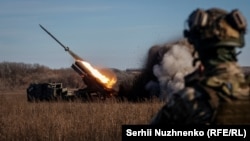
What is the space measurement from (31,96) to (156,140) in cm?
2829

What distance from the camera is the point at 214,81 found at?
385 cm

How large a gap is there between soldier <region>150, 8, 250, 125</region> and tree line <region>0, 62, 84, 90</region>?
53344mm

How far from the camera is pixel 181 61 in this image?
29.4m

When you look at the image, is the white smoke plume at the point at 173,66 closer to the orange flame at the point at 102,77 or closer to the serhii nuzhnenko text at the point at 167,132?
the orange flame at the point at 102,77

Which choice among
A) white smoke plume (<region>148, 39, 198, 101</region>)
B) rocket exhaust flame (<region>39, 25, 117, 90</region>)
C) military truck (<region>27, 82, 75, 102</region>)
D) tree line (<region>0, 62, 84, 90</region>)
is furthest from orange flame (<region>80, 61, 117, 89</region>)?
tree line (<region>0, 62, 84, 90</region>)

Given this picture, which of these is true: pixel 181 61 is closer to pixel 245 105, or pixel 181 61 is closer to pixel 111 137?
pixel 111 137

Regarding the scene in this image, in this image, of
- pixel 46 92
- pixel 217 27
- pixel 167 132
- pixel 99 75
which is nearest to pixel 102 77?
pixel 99 75

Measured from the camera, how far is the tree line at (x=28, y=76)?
196 ft

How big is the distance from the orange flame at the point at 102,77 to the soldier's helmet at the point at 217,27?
2642 cm

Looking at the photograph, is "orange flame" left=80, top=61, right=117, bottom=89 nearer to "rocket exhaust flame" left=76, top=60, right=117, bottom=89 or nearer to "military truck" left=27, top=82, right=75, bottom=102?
"rocket exhaust flame" left=76, top=60, right=117, bottom=89

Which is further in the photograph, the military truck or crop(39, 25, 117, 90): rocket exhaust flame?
the military truck

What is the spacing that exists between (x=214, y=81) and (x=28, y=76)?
210 feet

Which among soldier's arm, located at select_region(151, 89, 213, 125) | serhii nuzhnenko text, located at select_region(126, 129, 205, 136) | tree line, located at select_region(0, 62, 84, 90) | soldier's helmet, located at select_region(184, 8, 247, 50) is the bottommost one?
tree line, located at select_region(0, 62, 84, 90)

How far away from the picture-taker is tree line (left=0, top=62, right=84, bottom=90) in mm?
59875
